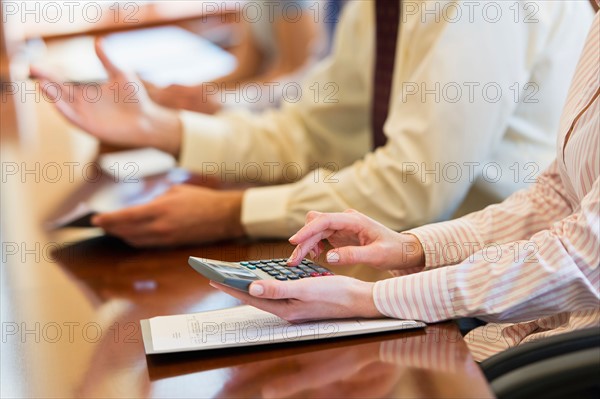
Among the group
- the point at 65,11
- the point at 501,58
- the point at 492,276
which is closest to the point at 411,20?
the point at 501,58

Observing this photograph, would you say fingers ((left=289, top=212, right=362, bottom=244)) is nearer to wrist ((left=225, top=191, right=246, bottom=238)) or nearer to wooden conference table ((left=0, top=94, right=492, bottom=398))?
wooden conference table ((left=0, top=94, right=492, bottom=398))

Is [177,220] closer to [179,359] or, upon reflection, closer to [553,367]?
[179,359]

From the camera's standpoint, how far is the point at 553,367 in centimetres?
73

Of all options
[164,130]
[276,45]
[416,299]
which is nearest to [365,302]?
[416,299]

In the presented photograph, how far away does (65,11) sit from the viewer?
388cm

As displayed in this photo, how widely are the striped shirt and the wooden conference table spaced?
0.12ft

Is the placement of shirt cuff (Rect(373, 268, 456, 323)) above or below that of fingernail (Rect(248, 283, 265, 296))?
below

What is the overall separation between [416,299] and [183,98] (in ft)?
4.08

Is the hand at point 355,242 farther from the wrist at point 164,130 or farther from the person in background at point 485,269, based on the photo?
the wrist at point 164,130

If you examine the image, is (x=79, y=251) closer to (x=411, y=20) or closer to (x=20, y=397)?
(x=20, y=397)

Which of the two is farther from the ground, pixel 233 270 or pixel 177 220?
pixel 233 270

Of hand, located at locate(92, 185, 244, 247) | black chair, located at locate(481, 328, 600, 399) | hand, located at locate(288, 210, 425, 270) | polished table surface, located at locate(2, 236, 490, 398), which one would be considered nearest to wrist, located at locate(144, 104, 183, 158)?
hand, located at locate(92, 185, 244, 247)

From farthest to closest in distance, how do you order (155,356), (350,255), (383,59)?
1. (383,59)
2. (350,255)
3. (155,356)

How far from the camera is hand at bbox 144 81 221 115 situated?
1981 mm
